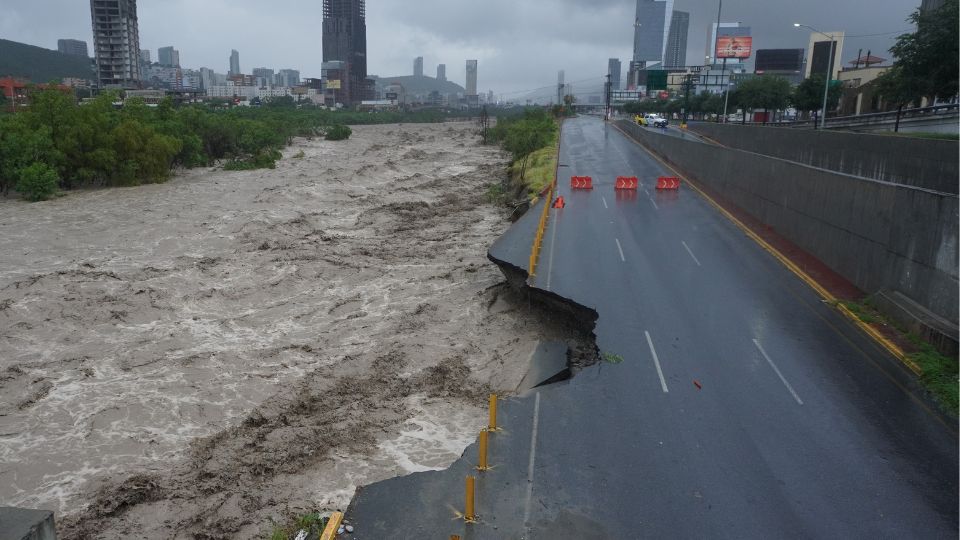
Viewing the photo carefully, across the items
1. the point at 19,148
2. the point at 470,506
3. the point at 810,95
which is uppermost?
the point at 810,95

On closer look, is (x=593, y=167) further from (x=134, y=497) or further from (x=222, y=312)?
(x=134, y=497)

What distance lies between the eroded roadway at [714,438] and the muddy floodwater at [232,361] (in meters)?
2.28

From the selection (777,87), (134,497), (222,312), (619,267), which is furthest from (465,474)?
(777,87)

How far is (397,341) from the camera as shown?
2081 centimetres

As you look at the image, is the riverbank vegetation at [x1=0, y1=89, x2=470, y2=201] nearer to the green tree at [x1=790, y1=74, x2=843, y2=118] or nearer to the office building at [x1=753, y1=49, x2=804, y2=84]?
the green tree at [x1=790, y1=74, x2=843, y2=118]

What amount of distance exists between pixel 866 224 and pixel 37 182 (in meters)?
48.0

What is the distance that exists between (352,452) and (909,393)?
463 inches

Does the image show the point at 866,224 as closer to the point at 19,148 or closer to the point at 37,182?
the point at 37,182

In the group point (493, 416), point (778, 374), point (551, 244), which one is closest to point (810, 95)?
point (551, 244)

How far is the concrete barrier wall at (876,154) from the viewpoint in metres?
25.6

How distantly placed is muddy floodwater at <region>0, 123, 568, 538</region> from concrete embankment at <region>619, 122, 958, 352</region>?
9.85 m

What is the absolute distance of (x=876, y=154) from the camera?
31.3 meters

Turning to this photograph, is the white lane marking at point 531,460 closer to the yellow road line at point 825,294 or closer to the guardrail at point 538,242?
the guardrail at point 538,242

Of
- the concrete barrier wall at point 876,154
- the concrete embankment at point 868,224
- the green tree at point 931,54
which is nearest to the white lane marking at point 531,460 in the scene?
the concrete embankment at point 868,224
